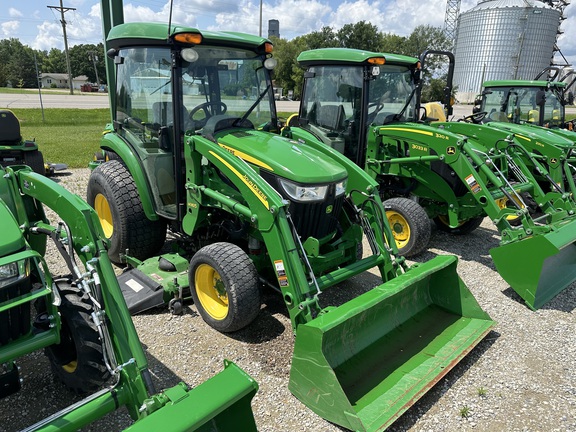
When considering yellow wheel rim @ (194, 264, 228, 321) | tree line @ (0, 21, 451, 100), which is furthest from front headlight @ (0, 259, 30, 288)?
tree line @ (0, 21, 451, 100)

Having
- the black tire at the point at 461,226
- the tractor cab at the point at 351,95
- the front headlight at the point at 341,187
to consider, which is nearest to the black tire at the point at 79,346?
the front headlight at the point at 341,187

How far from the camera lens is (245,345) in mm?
3871

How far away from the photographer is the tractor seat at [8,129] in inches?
347

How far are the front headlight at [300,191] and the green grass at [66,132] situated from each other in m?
9.00

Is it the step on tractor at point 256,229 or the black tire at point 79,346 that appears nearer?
the black tire at point 79,346

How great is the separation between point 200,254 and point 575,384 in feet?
10.6

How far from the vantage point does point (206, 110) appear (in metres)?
4.48

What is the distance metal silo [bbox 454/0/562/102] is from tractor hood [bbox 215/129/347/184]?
48716 mm

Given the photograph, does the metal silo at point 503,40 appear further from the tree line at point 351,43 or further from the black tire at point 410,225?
the black tire at point 410,225

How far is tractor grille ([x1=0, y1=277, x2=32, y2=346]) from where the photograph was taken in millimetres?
2387

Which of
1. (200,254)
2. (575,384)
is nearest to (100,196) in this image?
(200,254)

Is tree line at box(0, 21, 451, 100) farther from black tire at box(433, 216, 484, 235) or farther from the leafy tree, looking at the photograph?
black tire at box(433, 216, 484, 235)

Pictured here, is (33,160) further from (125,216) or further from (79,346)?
(79,346)

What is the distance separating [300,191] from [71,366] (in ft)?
6.97
